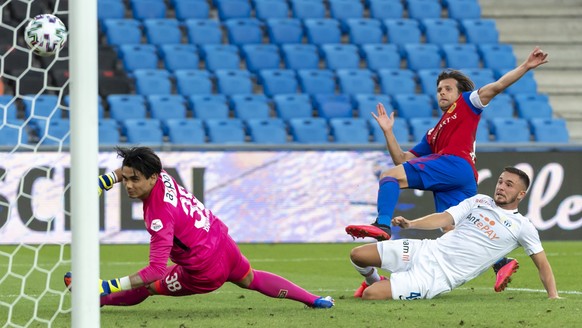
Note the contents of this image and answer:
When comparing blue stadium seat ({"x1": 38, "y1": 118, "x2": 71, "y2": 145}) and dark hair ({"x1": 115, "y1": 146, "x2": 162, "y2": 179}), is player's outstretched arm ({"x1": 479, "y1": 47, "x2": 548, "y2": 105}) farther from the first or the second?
blue stadium seat ({"x1": 38, "y1": 118, "x2": 71, "y2": 145})

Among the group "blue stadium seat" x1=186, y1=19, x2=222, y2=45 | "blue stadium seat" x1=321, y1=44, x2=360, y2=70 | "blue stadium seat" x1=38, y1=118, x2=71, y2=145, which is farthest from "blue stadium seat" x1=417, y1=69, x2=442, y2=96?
"blue stadium seat" x1=38, y1=118, x2=71, y2=145

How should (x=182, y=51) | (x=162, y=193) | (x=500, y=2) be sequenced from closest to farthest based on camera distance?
(x=162, y=193)
(x=182, y=51)
(x=500, y=2)

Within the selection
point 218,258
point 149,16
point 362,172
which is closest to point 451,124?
point 218,258

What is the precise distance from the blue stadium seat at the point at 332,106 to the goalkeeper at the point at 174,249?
32.3ft

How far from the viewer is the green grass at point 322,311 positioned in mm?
5910

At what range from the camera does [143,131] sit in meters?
14.8

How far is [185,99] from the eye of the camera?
1598 cm

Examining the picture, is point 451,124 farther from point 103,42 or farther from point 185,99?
point 103,42

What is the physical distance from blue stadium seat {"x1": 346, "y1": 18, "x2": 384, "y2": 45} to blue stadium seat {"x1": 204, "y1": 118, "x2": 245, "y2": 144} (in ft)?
12.4

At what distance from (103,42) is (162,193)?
1125 cm

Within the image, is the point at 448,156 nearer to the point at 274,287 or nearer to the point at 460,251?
the point at 460,251

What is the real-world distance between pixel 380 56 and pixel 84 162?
13.6 m

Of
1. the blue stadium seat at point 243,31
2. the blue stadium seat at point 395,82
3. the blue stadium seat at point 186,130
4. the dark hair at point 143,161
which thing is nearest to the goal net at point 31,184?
the blue stadium seat at point 186,130

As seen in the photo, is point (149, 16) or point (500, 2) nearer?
point (149, 16)
